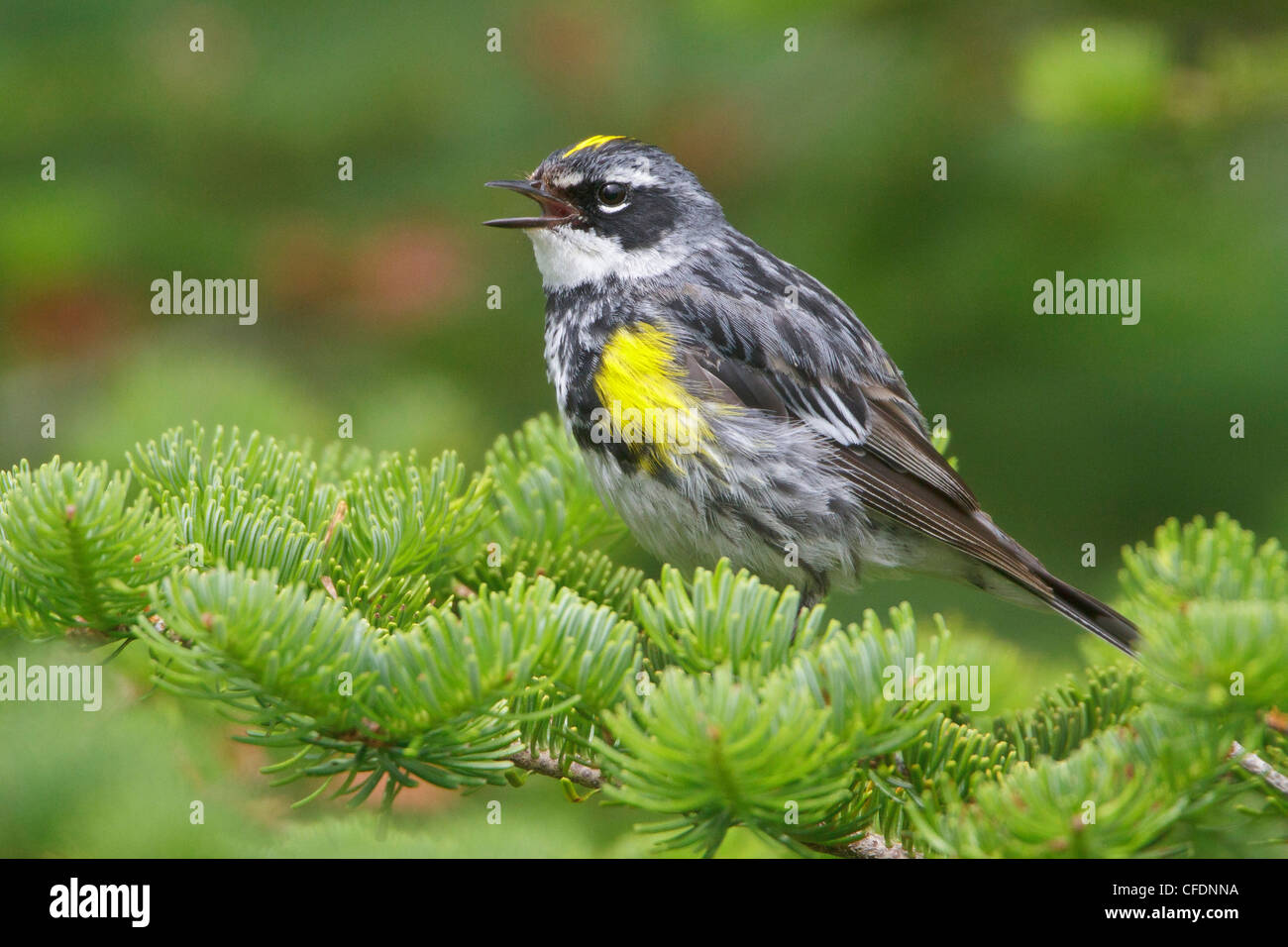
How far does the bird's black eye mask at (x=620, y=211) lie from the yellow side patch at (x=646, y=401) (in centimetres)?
48

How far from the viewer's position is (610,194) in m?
4.27

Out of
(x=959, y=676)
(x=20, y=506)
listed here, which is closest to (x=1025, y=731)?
(x=959, y=676)

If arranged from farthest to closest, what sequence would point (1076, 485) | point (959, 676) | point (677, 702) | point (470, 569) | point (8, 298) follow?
1. point (1076, 485)
2. point (8, 298)
3. point (470, 569)
4. point (959, 676)
5. point (677, 702)

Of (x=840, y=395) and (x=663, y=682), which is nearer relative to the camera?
(x=663, y=682)

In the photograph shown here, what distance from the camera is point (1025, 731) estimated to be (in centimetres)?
273

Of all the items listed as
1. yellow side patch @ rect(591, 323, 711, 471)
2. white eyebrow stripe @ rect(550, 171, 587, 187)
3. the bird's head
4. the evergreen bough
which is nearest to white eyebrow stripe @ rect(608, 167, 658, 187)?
the bird's head

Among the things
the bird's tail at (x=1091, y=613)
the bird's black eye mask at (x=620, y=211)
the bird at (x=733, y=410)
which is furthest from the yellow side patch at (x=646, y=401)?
the bird's tail at (x=1091, y=613)

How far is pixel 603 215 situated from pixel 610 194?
0.27 ft

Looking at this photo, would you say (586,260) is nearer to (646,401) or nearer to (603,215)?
(603,215)

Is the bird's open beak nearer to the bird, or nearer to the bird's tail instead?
the bird

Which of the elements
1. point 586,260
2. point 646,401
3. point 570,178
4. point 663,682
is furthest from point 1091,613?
point 570,178
